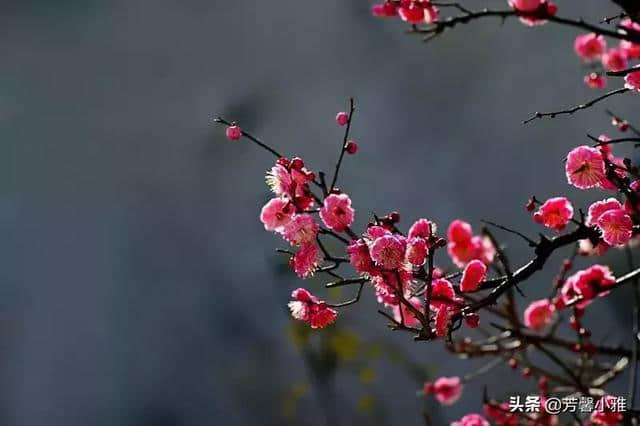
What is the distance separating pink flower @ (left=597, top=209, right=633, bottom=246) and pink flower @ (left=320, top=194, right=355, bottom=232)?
52cm

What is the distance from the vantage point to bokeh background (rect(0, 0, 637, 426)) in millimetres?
3354

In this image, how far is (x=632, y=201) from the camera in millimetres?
1430

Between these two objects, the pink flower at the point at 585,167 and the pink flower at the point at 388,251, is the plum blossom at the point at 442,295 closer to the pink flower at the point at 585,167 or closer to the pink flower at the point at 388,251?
the pink flower at the point at 388,251

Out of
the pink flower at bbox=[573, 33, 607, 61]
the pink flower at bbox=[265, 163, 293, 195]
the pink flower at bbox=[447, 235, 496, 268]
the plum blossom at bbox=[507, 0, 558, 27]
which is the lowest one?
the pink flower at bbox=[265, 163, 293, 195]

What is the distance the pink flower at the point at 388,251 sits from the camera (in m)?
1.26

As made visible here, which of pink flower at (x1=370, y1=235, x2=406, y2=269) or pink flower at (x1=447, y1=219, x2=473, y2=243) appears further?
pink flower at (x1=447, y1=219, x2=473, y2=243)

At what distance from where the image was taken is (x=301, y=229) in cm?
135

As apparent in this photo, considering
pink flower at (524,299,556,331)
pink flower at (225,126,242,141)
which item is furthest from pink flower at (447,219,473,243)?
pink flower at (225,126,242,141)

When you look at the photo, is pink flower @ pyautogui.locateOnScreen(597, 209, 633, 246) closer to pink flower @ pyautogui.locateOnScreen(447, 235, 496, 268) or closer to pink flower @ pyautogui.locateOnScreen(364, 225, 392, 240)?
pink flower @ pyautogui.locateOnScreen(364, 225, 392, 240)

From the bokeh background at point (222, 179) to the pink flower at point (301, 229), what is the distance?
7.07 feet

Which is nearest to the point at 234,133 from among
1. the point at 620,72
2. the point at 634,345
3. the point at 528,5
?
the point at 528,5

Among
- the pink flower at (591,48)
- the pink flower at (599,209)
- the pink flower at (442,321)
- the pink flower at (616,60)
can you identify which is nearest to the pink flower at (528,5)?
the pink flower at (599,209)

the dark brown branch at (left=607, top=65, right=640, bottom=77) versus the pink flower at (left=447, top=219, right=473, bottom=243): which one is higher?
the pink flower at (left=447, top=219, right=473, bottom=243)

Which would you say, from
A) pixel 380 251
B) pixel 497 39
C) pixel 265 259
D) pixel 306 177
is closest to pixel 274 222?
pixel 306 177
